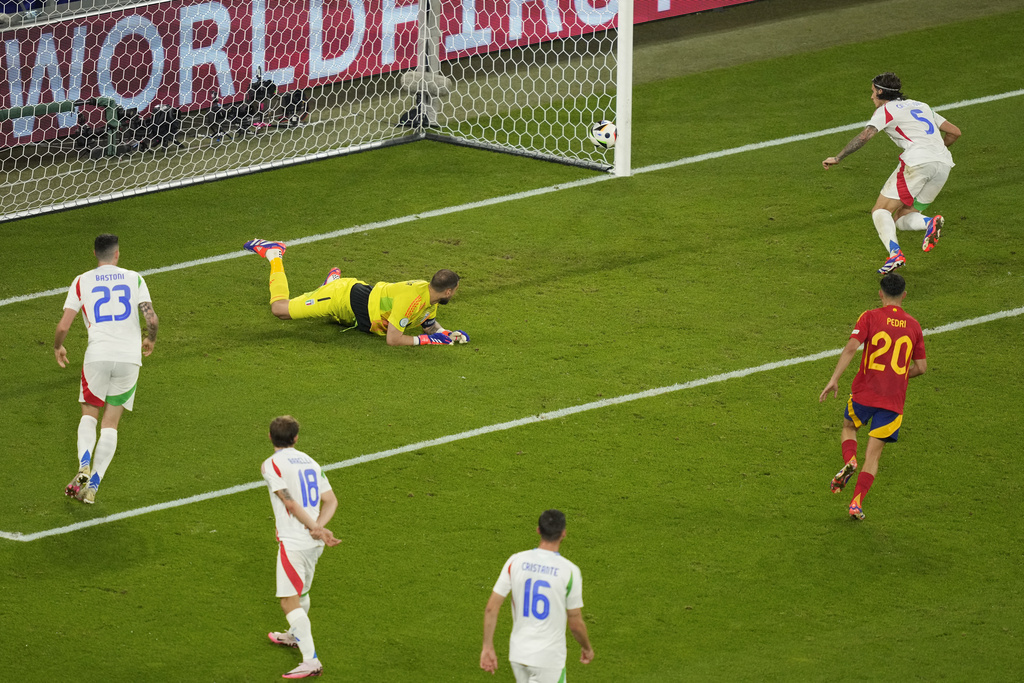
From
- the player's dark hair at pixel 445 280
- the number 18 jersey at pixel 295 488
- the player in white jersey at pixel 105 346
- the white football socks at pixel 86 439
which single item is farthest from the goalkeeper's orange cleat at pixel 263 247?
the number 18 jersey at pixel 295 488

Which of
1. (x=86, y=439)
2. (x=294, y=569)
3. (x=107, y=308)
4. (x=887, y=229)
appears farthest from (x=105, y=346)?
(x=887, y=229)

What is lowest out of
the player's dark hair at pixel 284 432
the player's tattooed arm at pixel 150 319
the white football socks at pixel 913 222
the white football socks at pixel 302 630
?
the white football socks at pixel 302 630

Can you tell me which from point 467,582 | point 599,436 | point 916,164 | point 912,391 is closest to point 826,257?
point 916,164

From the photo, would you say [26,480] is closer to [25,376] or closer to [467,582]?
[25,376]

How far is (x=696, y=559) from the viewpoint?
8.67 m

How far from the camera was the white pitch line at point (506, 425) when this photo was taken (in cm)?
905

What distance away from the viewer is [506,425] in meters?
10.2

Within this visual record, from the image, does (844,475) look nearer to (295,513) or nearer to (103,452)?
(295,513)

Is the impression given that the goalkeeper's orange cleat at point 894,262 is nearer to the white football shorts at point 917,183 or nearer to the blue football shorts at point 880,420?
the white football shorts at point 917,183

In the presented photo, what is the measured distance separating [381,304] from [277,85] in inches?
201

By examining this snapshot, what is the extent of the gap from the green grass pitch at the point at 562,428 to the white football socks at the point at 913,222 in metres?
0.48

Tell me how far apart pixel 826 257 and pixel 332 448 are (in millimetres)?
5069

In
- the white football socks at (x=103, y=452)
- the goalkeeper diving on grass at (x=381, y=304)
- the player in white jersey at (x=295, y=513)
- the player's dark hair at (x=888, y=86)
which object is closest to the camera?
the player in white jersey at (x=295, y=513)

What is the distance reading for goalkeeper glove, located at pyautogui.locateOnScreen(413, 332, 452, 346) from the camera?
1115 cm
